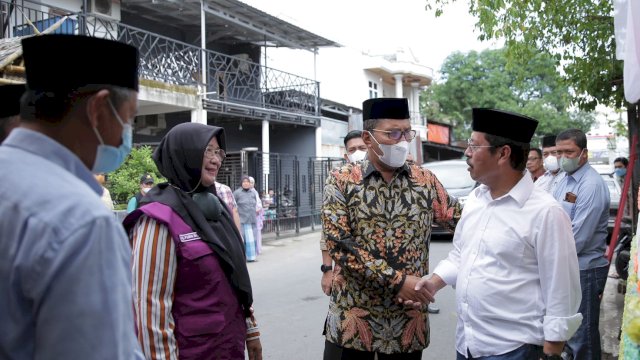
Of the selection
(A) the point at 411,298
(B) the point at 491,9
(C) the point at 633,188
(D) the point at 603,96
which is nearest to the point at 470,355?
(A) the point at 411,298

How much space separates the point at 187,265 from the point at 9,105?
112cm

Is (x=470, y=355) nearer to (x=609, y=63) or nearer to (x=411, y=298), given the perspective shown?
(x=411, y=298)

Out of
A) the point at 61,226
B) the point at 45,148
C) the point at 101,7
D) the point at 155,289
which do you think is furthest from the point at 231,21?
the point at 61,226

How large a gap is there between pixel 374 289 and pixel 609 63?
5.30 meters

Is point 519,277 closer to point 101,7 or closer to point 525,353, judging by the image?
point 525,353

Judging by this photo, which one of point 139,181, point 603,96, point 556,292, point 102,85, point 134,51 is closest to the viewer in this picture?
point 102,85

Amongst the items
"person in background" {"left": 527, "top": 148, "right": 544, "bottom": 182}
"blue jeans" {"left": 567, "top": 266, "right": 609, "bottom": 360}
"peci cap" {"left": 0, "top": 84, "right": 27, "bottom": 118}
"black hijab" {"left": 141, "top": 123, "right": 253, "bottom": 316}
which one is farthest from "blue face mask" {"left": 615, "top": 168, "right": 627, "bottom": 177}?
"peci cap" {"left": 0, "top": 84, "right": 27, "bottom": 118}

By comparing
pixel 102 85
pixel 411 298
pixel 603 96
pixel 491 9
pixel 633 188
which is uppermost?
pixel 491 9

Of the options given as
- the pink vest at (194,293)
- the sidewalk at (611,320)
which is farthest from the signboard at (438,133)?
the pink vest at (194,293)

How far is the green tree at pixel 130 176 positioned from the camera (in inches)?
408

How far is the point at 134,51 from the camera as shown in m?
1.48

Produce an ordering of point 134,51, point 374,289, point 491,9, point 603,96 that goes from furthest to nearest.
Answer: point 603,96 < point 491,9 < point 374,289 < point 134,51

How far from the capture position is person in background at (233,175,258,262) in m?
11.8

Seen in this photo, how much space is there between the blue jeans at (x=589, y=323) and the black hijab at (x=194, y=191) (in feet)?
9.59
